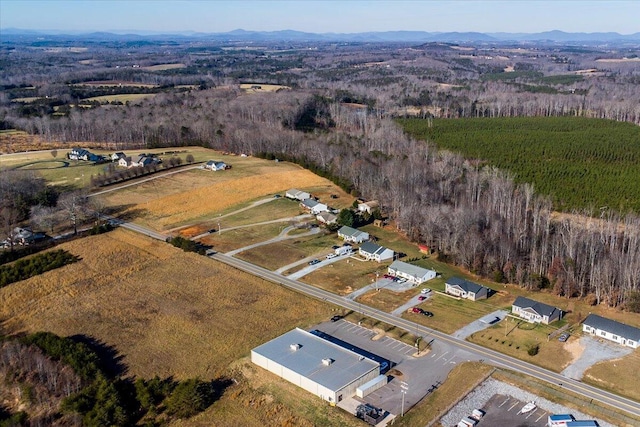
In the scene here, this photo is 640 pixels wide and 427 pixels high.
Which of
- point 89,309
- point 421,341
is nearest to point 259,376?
point 421,341

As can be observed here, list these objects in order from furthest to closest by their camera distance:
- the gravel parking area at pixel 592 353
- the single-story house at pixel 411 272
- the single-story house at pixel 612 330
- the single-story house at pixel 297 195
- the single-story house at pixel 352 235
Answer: the single-story house at pixel 297 195 < the single-story house at pixel 352 235 < the single-story house at pixel 411 272 < the single-story house at pixel 612 330 < the gravel parking area at pixel 592 353

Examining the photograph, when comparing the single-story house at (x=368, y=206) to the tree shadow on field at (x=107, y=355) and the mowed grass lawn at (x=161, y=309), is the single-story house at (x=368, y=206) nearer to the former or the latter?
the mowed grass lawn at (x=161, y=309)

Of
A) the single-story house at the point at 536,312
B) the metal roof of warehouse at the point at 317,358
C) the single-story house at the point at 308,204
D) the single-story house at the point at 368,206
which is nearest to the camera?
the metal roof of warehouse at the point at 317,358

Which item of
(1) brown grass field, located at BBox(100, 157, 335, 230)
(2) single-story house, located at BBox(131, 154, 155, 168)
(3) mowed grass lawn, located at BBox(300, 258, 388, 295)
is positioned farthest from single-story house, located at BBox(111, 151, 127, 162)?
(3) mowed grass lawn, located at BBox(300, 258, 388, 295)

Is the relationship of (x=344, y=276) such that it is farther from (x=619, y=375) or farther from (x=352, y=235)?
(x=619, y=375)

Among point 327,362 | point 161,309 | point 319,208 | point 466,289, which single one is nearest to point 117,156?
point 319,208

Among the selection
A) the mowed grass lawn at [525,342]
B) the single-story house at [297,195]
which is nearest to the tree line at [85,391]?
the mowed grass lawn at [525,342]

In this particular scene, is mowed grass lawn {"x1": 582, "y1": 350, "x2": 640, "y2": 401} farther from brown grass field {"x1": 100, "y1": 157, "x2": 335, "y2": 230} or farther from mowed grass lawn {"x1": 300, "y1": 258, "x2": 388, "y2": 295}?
brown grass field {"x1": 100, "y1": 157, "x2": 335, "y2": 230}

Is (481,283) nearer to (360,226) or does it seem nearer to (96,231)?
(360,226)
